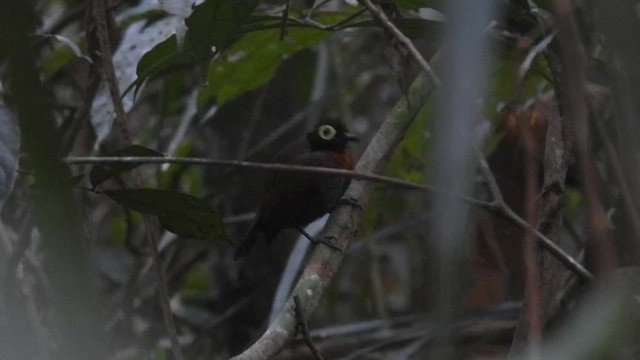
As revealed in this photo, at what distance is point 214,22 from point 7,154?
51 cm

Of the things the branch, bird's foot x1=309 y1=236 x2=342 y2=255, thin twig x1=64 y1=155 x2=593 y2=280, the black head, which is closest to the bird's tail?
the black head

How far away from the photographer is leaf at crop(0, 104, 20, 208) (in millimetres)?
1737

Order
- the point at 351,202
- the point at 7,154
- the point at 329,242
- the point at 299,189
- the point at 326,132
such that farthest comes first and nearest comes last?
the point at 326,132 < the point at 299,189 < the point at 351,202 < the point at 329,242 < the point at 7,154

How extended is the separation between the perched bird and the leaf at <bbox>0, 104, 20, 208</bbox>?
162 centimetres

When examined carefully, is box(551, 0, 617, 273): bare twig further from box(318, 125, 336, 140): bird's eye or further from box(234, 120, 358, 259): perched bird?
box(318, 125, 336, 140): bird's eye

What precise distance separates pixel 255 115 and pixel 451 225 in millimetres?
3466

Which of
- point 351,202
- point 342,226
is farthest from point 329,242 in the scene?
point 351,202

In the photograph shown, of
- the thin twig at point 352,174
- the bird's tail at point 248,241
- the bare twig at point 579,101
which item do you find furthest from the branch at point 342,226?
the bare twig at point 579,101

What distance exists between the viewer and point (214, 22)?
6.76 feet

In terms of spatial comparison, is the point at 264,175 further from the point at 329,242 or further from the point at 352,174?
the point at 352,174

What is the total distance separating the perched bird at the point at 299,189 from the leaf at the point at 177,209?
4.37ft

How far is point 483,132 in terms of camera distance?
250cm

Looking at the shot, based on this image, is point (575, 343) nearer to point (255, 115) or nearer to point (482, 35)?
point (482, 35)

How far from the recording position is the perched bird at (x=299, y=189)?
11.6 feet
